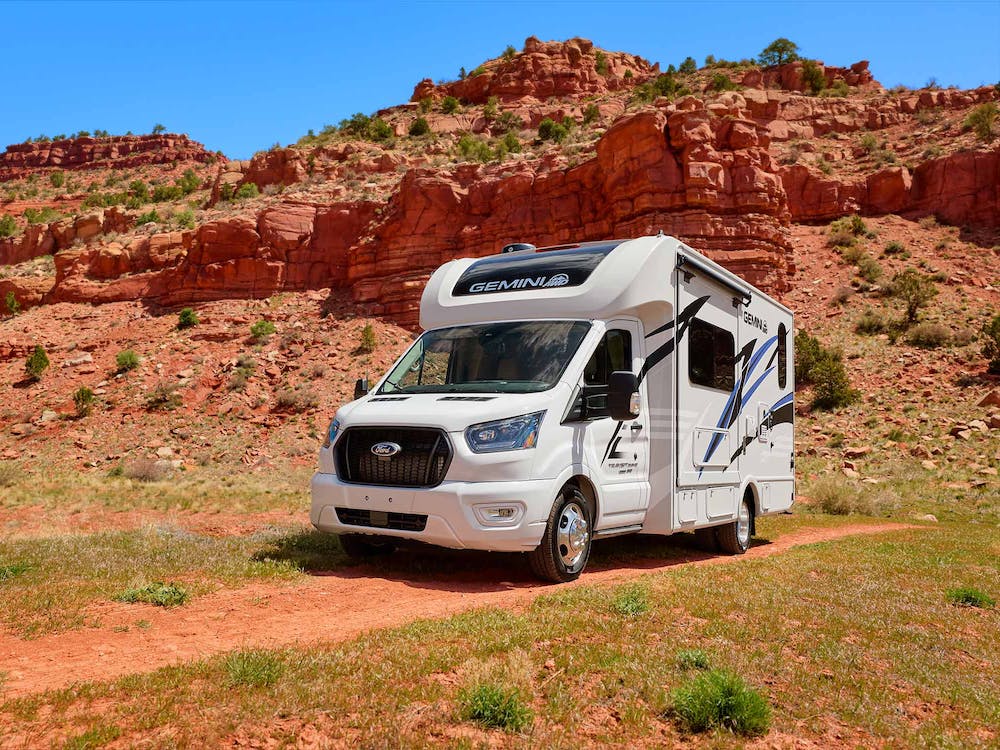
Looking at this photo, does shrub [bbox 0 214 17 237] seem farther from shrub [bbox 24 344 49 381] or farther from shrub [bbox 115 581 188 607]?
shrub [bbox 115 581 188 607]

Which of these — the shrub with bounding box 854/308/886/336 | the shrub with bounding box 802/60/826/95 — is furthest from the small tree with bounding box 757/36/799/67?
the shrub with bounding box 854/308/886/336

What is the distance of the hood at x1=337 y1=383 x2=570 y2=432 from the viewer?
288 inches

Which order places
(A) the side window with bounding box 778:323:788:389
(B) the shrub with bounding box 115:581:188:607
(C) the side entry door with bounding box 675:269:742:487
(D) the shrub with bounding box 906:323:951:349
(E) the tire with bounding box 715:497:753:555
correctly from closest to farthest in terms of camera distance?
(B) the shrub with bounding box 115:581:188:607, (C) the side entry door with bounding box 675:269:742:487, (E) the tire with bounding box 715:497:753:555, (A) the side window with bounding box 778:323:788:389, (D) the shrub with bounding box 906:323:951:349

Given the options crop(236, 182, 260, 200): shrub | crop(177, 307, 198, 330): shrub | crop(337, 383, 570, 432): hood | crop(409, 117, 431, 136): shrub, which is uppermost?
crop(409, 117, 431, 136): shrub

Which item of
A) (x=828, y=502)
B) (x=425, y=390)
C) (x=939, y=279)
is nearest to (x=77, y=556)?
(x=425, y=390)

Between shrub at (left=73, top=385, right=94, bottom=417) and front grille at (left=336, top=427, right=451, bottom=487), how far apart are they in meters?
28.2

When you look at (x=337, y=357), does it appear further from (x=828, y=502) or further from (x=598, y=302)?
(x=598, y=302)

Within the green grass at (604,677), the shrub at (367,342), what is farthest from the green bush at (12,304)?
the green grass at (604,677)

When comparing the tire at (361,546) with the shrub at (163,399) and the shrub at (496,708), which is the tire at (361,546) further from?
the shrub at (163,399)

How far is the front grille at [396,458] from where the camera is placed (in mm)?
7367

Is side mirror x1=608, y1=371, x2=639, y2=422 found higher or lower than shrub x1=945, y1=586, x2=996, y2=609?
higher

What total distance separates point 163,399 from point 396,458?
27617 mm

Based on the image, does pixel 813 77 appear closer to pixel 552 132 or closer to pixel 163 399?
pixel 552 132

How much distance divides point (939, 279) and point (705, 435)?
3015cm
